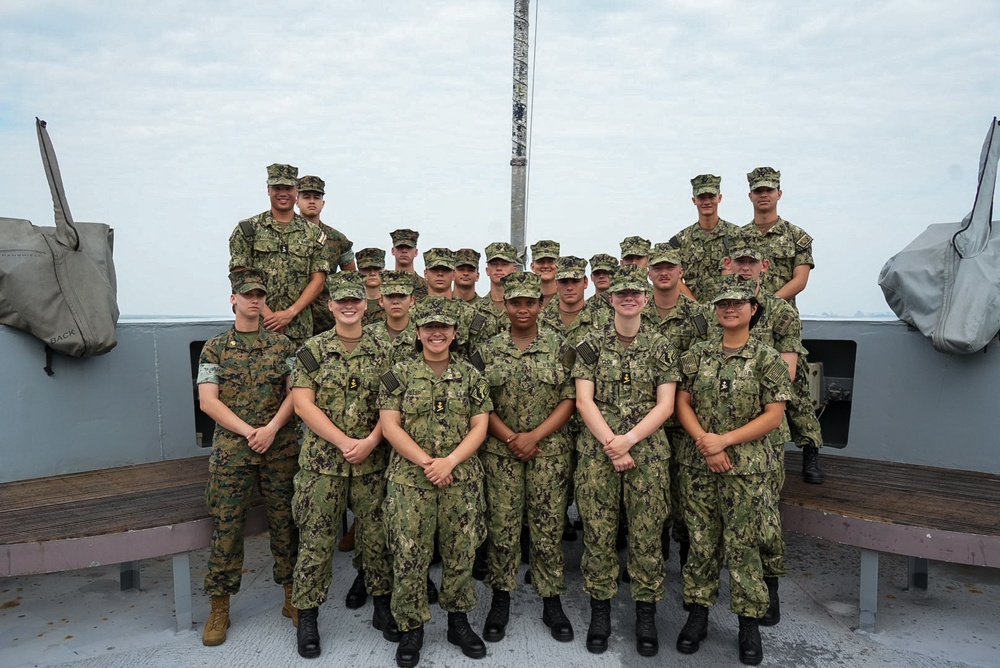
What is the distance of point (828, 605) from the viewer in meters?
4.34

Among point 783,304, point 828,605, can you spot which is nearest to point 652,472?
point 783,304

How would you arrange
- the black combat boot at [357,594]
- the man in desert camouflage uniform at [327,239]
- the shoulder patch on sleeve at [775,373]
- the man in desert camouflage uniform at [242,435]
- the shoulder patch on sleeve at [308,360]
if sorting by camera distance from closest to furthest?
the shoulder patch on sleeve at [775,373]
the shoulder patch on sleeve at [308,360]
the man in desert camouflage uniform at [242,435]
the black combat boot at [357,594]
the man in desert camouflage uniform at [327,239]

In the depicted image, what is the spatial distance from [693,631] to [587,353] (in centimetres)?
156

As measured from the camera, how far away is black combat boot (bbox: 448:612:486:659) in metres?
3.68

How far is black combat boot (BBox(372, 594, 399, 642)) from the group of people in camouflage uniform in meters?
0.02

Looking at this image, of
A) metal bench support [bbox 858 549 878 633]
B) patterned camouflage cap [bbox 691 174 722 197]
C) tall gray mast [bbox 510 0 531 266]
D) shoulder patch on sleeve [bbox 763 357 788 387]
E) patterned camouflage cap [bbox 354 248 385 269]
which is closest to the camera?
shoulder patch on sleeve [bbox 763 357 788 387]

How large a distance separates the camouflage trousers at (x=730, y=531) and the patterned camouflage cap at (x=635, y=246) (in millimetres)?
1598

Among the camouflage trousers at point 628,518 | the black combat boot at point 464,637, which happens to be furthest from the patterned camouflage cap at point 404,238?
the black combat boot at point 464,637

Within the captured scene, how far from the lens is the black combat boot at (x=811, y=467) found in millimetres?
4625

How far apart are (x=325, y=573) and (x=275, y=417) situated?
0.86m

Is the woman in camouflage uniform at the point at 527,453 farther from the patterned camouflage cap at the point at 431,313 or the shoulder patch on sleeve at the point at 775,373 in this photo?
the shoulder patch on sleeve at the point at 775,373

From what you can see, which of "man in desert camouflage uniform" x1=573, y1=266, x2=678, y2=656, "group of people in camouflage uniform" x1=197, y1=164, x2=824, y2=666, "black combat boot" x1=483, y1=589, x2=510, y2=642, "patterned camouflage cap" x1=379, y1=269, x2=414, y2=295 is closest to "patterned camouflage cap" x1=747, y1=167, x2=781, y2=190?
"group of people in camouflage uniform" x1=197, y1=164, x2=824, y2=666

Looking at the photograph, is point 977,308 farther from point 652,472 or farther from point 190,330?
point 190,330

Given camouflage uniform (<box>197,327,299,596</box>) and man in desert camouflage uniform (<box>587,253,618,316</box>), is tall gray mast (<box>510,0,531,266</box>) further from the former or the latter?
camouflage uniform (<box>197,327,299,596</box>)
